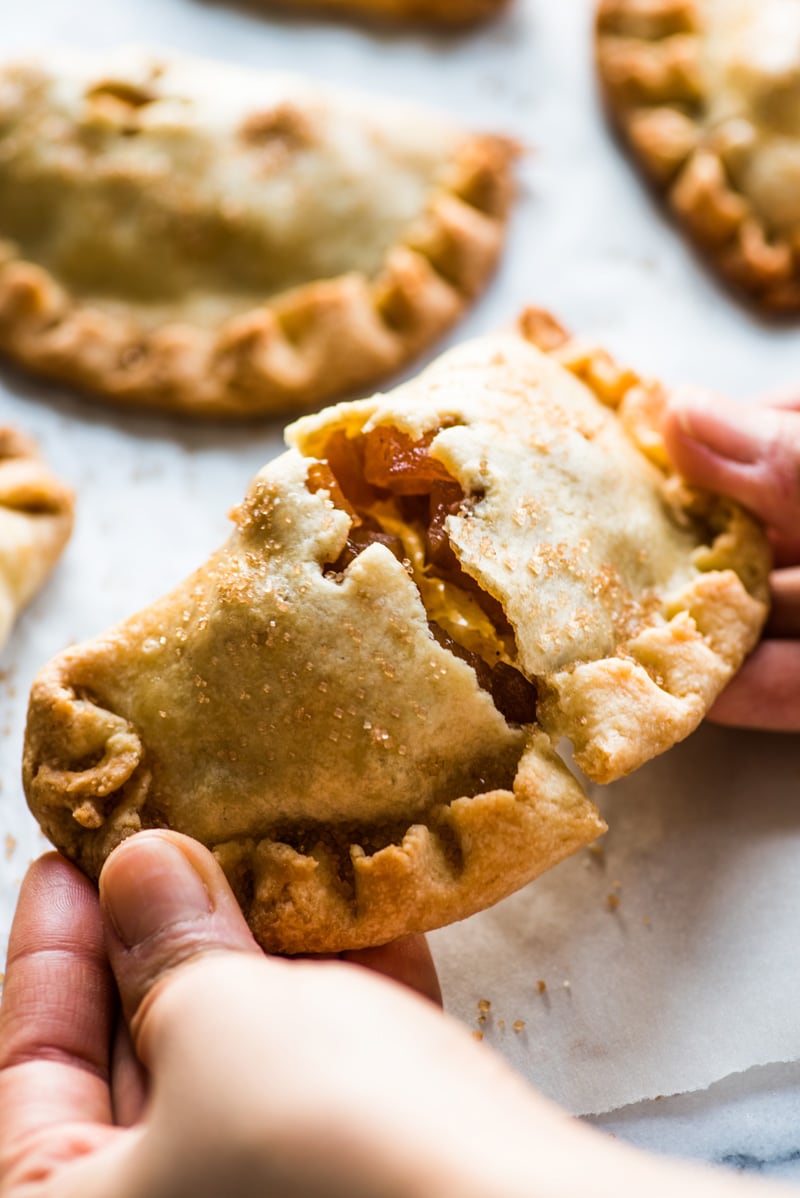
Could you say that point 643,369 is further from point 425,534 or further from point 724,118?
point 425,534

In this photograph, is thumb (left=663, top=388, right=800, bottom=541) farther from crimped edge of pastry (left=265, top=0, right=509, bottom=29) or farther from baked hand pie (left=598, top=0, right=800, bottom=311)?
crimped edge of pastry (left=265, top=0, right=509, bottom=29)

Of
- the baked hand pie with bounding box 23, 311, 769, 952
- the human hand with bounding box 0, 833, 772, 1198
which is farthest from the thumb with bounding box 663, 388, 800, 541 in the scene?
the human hand with bounding box 0, 833, 772, 1198

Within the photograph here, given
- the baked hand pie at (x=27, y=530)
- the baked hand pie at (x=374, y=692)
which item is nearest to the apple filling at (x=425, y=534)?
the baked hand pie at (x=374, y=692)

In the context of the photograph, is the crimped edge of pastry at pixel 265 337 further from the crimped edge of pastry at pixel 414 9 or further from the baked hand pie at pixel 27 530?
the crimped edge of pastry at pixel 414 9

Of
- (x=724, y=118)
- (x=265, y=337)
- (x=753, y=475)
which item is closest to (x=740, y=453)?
(x=753, y=475)

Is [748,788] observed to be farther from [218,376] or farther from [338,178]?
[338,178]

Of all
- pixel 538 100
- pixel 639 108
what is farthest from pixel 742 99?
pixel 538 100
